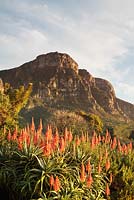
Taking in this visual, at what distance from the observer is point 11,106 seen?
81.4 ft

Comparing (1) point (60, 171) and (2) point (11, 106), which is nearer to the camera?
(1) point (60, 171)

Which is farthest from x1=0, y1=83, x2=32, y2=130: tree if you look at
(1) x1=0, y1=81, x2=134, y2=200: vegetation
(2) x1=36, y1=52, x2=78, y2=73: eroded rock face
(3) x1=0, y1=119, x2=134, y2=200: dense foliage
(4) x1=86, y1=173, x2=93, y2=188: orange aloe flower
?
(2) x1=36, y1=52, x2=78, y2=73: eroded rock face

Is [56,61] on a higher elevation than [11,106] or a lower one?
higher

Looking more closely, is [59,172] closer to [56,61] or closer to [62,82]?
[62,82]

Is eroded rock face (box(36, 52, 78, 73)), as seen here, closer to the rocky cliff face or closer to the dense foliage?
the rocky cliff face

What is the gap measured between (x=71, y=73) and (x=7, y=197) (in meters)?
90.8

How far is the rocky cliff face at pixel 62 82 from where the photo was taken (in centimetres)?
8194

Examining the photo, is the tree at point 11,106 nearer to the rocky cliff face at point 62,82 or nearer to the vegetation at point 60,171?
the vegetation at point 60,171

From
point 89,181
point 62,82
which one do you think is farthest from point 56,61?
point 89,181

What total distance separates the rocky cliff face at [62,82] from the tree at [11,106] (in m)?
46.5

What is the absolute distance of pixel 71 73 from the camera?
10000 cm

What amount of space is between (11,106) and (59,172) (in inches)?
625

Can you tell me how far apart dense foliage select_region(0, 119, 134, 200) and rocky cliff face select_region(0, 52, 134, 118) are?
63.0 m

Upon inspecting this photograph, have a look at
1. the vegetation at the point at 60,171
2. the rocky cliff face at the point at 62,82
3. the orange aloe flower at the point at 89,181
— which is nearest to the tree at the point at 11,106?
the vegetation at the point at 60,171
